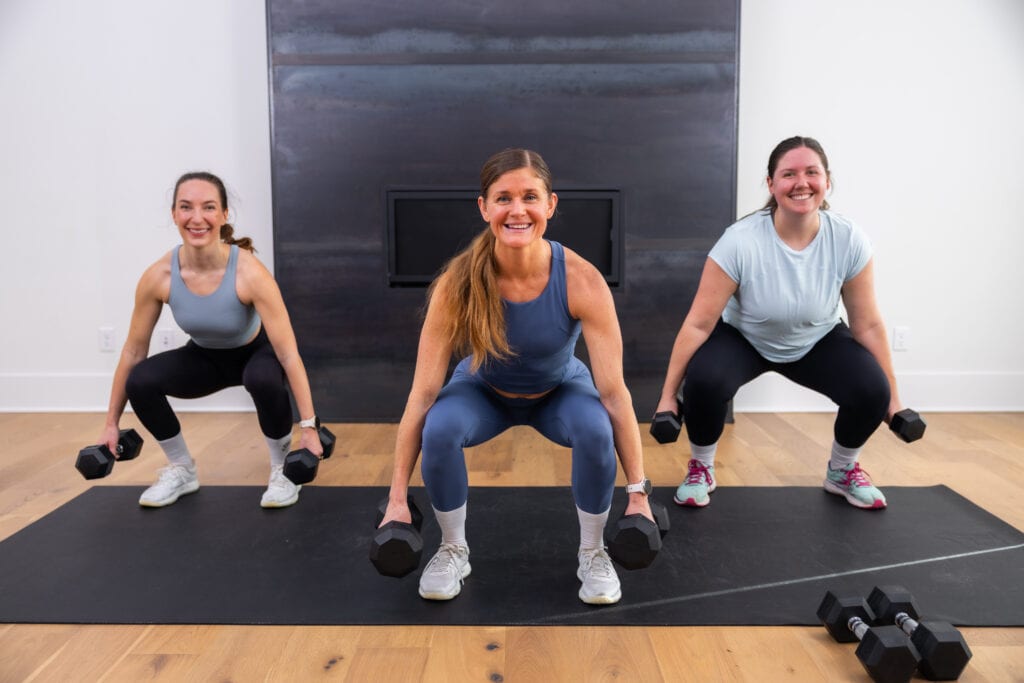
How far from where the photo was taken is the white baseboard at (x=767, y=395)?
340 centimetres

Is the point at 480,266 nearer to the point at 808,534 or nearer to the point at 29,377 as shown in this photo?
the point at 808,534

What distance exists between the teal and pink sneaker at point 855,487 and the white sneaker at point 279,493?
5.17ft

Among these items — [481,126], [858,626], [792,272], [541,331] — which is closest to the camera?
[858,626]

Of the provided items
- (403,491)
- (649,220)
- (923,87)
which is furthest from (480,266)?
(923,87)

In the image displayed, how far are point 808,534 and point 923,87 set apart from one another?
7.51 feet

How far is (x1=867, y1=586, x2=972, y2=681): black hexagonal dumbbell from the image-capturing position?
4.18 feet

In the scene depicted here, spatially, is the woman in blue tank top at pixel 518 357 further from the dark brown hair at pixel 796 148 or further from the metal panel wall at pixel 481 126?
the metal panel wall at pixel 481 126

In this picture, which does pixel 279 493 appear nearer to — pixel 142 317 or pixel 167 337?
pixel 142 317

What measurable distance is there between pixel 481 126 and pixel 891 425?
194 cm

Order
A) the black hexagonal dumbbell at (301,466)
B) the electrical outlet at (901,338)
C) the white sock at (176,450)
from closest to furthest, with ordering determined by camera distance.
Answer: the black hexagonal dumbbell at (301,466), the white sock at (176,450), the electrical outlet at (901,338)

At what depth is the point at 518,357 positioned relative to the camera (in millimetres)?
1632

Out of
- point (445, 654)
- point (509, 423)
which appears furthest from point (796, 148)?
point (445, 654)

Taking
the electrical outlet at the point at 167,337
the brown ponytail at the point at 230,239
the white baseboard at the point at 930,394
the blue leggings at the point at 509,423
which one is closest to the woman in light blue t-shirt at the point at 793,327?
the blue leggings at the point at 509,423

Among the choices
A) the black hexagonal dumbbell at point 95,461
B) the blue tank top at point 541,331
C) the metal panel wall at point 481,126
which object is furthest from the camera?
the metal panel wall at point 481,126
